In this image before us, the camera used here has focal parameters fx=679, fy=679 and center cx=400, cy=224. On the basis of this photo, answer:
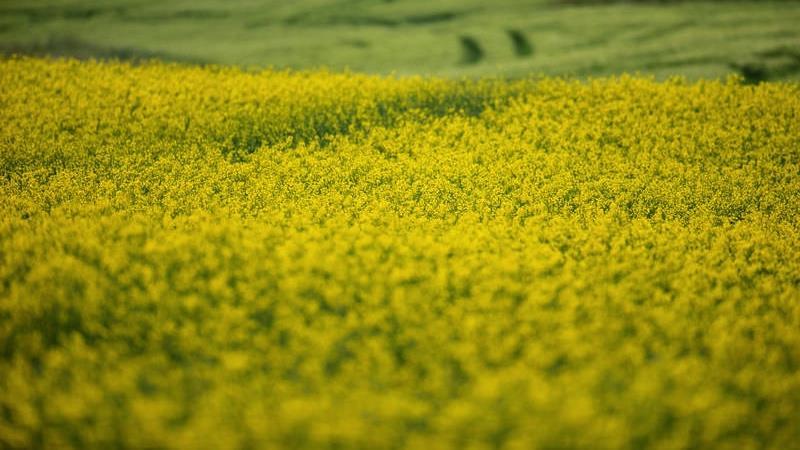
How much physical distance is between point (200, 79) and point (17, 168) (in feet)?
15.8

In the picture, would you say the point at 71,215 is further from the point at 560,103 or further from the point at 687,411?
the point at 560,103

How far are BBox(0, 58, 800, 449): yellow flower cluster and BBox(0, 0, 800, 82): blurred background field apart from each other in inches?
172

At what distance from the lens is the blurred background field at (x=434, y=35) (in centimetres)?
1648

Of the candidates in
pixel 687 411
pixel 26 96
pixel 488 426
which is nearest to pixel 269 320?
pixel 488 426

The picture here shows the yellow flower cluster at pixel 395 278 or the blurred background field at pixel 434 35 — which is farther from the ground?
the blurred background field at pixel 434 35

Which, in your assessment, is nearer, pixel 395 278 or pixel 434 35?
pixel 395 278

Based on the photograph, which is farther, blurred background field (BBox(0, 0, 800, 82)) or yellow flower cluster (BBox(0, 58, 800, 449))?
blurred background field (BBox(0, 0, 800, 82))

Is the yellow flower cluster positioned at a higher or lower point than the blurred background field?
lower

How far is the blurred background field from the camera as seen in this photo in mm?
16484

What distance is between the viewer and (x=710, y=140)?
457 inches

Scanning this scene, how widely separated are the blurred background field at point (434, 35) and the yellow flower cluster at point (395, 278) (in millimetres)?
4368

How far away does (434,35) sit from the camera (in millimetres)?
19781

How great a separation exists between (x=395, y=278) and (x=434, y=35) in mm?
14843

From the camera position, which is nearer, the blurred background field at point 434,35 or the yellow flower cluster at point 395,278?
the yellow flower cluster at point 395,278
